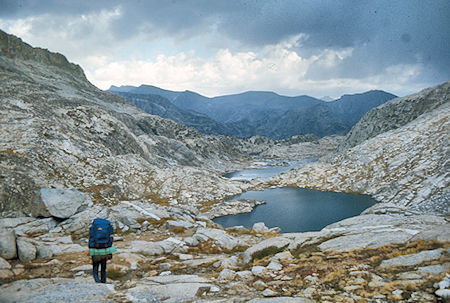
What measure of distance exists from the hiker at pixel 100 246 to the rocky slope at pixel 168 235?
0.83 m

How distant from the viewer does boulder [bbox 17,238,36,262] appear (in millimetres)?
15719

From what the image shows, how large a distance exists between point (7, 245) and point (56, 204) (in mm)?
12550

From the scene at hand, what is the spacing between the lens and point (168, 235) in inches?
1083

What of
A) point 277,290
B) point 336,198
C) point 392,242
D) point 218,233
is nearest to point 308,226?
point 336,198

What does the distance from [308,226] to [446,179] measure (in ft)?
121

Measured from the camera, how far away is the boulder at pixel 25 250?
15719mm

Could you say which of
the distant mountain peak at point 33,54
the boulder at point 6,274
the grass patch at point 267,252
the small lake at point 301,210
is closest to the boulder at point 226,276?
the grass patch at point 267,252

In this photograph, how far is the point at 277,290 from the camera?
11.1m

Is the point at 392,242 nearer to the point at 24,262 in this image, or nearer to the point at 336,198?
the point at 24,262

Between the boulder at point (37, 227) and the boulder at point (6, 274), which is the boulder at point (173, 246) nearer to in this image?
the boulder at point (6, 274)

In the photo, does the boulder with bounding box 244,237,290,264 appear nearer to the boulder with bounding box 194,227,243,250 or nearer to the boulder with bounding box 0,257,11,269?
the boulder with bounding box 194,227,243,250

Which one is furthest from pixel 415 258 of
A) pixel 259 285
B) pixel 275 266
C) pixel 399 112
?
pixel 399 112

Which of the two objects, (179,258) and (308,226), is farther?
(308,226)

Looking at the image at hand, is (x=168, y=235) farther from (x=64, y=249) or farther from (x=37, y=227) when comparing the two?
(x=37, y=227)
